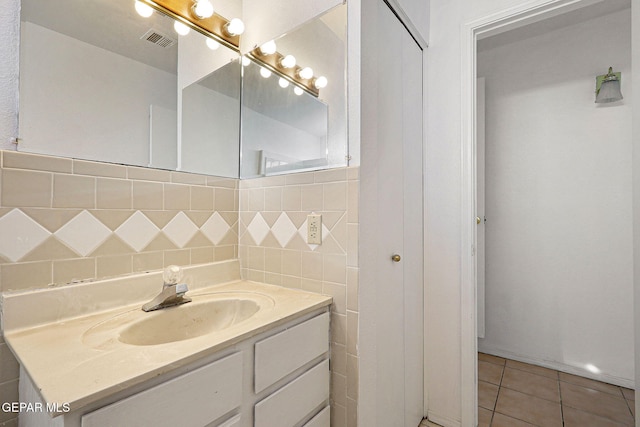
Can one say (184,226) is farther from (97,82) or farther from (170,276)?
(97,82)

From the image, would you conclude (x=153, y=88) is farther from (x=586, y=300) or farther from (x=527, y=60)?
(x=586, y=300)

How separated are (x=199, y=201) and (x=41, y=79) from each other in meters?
0.61

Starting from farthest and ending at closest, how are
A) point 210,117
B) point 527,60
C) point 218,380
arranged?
point 527,60
point 210,117
point 218,380

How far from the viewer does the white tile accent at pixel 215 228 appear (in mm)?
1260

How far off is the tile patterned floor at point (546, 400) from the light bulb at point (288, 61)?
6.56 ft

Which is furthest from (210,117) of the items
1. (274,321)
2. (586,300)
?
(586,300)

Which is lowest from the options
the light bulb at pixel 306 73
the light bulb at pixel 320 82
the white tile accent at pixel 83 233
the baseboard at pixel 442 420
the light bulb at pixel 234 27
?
the baseboard at pixel 442 420

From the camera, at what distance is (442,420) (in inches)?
59.5

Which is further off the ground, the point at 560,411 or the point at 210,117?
the point at 210,117

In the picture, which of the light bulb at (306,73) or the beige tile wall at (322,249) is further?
the light bulb at (306,73)

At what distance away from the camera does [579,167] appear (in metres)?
1.99

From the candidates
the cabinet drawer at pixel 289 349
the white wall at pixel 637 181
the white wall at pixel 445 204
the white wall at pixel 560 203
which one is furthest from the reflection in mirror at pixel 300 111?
the white wall at pixel 560 203

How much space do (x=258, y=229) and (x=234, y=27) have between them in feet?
3.18

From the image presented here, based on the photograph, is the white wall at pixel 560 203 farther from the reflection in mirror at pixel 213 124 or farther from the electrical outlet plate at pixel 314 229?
the reflection in mirror at pixel 213 124
